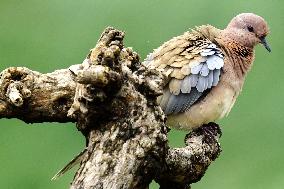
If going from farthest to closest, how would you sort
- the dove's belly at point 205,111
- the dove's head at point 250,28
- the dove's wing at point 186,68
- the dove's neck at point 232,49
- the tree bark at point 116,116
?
the dove's head at point 250,28 → the dove's neck at point 232,49 → the dove's belly at point 205,111 → the dove's wing at point 186,68 → the tree bark at point 116,116

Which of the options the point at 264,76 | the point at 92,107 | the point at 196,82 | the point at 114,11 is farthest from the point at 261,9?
the point at 92,107

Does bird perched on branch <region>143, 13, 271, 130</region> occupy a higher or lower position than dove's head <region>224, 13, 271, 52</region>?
lower

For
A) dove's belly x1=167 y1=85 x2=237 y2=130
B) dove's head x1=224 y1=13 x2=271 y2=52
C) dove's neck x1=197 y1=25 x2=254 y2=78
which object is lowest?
dove's belly x1=167 y1=85 x2=237 y2=130

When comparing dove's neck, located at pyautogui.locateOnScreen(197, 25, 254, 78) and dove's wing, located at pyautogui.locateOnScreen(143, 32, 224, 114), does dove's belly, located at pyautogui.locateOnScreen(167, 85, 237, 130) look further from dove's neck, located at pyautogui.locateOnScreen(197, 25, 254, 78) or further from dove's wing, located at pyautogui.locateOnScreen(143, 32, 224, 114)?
dove's neck, located at pyautogui.locateOnScreen(197, 25, 254, 78)

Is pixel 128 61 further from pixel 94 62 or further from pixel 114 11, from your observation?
pixel 114 11

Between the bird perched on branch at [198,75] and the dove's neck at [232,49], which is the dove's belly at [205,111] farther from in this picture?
the dove's neck at [232,49]

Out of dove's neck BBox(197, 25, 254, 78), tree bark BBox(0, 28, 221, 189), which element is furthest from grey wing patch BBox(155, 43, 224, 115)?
tree bark BBox(0, 28, 221, 189)

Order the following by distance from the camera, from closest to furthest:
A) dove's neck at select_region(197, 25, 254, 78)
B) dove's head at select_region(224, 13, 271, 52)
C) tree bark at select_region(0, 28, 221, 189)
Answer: tree bark at select_region(0, 28, 221, 189)
dove's neck at select_region(197, 25, 254, 78)
dove's head at select_region(224, 13, 271, 52)

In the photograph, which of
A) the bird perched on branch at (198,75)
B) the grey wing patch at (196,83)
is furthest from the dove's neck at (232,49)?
the grey wing patch at (196,83)
